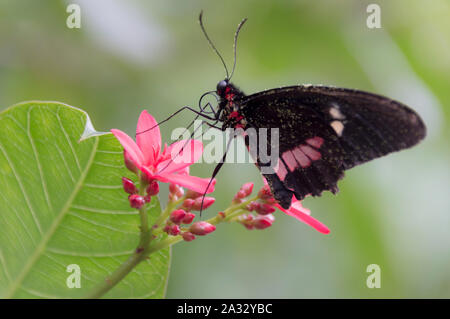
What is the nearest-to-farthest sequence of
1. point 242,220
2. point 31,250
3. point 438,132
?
point 31,250 < point 242,220 < point 438,132

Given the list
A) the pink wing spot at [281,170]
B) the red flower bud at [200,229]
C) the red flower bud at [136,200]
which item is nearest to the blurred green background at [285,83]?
the pink wing spot at [281,170]

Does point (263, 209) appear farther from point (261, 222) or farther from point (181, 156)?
point (181, 156)

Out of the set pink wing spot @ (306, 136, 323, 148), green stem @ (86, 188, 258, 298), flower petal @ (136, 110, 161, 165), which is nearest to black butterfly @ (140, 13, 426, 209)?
pink wing spot @ (306, 136, 323, 148)

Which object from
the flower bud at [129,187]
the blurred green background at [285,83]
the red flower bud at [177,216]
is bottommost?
the red flower bud at [177,216]

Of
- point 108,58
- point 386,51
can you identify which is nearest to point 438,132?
point 386,51

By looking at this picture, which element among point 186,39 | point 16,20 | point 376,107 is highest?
point 186,39

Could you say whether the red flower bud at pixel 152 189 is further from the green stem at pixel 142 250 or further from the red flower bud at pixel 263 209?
the red flower bud at pixel 263 209

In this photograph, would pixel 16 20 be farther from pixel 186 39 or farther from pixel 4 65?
pixel 186 39
